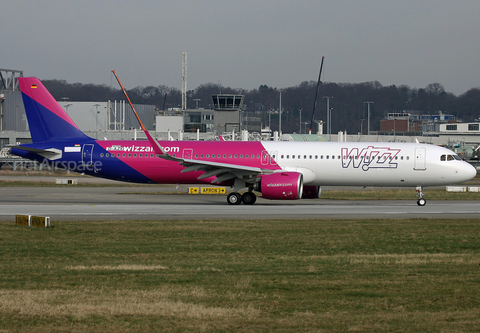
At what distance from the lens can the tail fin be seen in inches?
1377

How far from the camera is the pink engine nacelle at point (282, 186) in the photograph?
98.6 feet

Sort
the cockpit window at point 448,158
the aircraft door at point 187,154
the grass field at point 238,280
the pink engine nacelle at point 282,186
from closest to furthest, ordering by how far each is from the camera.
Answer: the grass field at point 238,280
the pink engine nacelle at point 282,186
the cockpit window at point 448,158
the aircraft door at point 187,154

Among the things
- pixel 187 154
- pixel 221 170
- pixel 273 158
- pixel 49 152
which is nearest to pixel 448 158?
pixel 273 158

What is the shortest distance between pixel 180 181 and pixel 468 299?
24.5m

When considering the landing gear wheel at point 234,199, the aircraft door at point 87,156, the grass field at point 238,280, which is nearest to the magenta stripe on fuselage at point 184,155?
the aircraft door at point 87,156

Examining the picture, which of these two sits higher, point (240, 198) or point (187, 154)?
point (187, 154)

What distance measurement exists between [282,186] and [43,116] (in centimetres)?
1559

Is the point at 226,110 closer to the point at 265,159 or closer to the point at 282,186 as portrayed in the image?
the point at 265,159

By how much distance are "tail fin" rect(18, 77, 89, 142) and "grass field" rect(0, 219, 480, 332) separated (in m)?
15.4

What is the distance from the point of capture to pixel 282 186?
98.9 feet

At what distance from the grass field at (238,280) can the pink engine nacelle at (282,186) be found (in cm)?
939

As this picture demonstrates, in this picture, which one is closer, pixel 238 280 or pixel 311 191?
pixel 238 280

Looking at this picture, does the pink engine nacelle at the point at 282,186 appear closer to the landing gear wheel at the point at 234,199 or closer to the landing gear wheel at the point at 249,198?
the landing gear wheel at the point at 249,198

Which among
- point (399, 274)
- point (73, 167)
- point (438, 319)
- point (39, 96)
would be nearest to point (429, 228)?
point (399, 274)
